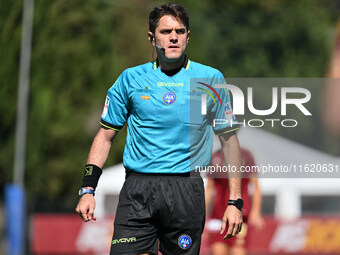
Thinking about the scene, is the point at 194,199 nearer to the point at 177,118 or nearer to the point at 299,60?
the point at 177,118

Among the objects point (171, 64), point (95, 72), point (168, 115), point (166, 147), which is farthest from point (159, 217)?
point (95, 72)

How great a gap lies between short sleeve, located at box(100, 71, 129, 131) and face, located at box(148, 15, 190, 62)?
0.37 meters

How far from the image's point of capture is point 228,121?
6.04m

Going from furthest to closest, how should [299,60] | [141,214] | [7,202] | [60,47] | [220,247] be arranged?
[299,60] → [60,47] → [7,202] → [220,247] → [141,214]

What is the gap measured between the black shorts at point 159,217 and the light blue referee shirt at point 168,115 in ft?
0.37

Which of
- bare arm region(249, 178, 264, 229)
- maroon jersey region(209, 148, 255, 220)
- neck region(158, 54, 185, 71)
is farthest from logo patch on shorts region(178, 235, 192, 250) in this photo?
bare arm region(249, 178, 264, 229)

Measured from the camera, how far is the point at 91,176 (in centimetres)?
600

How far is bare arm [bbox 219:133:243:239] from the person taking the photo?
5.80 meters

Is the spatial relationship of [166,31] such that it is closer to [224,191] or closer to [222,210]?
[224,191]

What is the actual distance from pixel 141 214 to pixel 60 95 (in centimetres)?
2201

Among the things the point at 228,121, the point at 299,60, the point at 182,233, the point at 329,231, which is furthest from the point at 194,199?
the point at 299,60

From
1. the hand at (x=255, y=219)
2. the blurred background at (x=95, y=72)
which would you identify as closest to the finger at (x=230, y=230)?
the hand at (x=255, y=219)

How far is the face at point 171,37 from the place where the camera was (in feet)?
19.5

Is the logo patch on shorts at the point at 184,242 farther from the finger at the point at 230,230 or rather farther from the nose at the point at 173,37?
the nose at the point at 173,37
